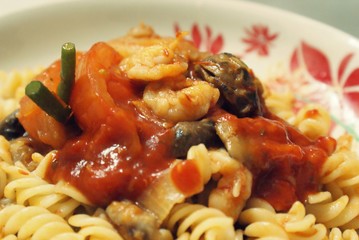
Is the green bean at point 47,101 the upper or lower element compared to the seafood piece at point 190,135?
upper

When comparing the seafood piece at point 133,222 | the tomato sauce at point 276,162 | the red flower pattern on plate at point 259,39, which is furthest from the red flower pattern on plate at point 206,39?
the seafood piece at point 133,222

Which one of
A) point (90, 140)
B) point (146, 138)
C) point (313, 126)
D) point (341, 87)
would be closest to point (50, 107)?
point (90, 140)

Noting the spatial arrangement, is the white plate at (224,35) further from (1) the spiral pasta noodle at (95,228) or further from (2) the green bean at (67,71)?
(1) the spiral pasta noodle at (95,228)

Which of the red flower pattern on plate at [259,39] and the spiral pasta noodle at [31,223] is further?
the red flower pattern on plate at [259,39]

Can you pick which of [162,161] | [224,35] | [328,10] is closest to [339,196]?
[162,161]

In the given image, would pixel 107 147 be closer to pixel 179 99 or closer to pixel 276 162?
pixel 179 99

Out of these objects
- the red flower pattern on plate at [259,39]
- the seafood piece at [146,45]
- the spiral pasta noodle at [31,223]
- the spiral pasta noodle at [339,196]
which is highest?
the seafood piece at [146,45]

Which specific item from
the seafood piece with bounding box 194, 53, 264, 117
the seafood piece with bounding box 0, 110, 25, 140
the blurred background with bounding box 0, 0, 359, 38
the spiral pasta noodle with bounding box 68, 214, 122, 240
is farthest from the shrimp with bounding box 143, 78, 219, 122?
the blurred background with bounding box 0, 0, 359, 38
